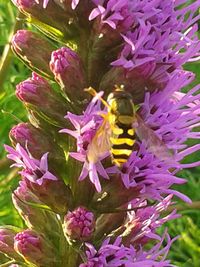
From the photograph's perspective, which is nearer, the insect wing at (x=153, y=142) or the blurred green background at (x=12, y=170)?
the insect wing at (x=153, y=142)

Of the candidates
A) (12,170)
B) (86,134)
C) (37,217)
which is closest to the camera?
(86,134)

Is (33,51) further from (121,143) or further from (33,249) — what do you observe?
(33,249)

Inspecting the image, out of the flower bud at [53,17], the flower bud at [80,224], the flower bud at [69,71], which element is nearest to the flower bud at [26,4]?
the flower bud at [53,17]

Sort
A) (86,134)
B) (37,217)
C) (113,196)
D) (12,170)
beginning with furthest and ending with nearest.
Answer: (12,170) < (37,217) < (113,196) < (86,134)

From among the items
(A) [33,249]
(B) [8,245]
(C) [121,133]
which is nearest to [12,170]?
(B) [8,245]

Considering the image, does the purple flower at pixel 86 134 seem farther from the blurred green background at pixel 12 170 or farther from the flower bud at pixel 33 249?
the blurred green background at pixel 12 170

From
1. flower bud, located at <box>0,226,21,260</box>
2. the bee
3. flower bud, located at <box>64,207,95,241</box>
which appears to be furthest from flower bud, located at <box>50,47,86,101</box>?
flower bud, located at <box>0,226,21,260</box>
